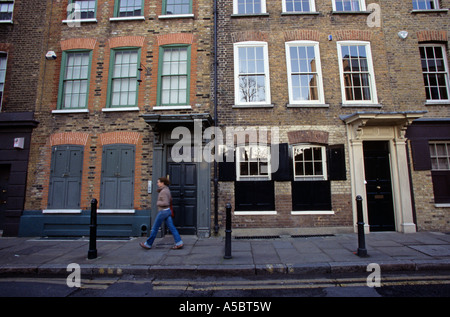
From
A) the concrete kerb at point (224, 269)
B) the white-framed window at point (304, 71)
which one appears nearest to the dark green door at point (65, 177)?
the concrete kerb at point (224, 269)

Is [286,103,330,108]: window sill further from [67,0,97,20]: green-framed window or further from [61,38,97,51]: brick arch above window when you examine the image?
[67,0,97,20]: green-framed window

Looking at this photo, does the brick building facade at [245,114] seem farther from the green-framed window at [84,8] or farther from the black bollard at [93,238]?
the black bollard at [93,238]

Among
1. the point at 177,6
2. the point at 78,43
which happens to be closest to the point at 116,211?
the point at 78,43

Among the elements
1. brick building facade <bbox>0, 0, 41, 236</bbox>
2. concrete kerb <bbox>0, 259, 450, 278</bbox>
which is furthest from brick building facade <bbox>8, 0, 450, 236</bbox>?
concrete kerb <bbox>0, 259, 450, 278</bbox>

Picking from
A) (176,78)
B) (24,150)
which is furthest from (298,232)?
(24,150)

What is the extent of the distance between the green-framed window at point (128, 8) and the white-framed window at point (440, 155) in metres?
12.1

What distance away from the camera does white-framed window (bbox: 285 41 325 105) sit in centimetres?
826

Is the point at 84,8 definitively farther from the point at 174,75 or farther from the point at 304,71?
the point at 304,71

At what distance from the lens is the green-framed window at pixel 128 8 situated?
Result: 8.73 metres

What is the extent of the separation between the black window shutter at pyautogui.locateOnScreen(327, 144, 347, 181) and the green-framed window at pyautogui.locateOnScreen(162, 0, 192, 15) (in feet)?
25.0

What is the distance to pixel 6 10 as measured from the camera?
8.93 metres

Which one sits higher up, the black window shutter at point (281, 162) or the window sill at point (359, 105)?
the window sill at point (359, 105)

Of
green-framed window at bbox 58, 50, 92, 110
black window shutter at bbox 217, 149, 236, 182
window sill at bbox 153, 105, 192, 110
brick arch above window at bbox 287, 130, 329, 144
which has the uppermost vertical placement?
green-framed window at bbox 58, 50, 92, 110

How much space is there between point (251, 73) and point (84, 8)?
725cm
